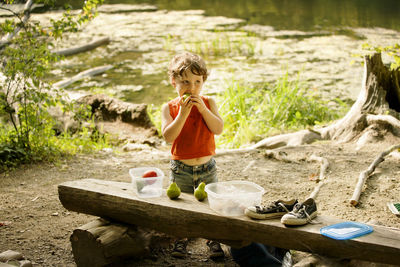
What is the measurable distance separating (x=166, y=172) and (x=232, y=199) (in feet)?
7.37

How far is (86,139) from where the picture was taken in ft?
18.9

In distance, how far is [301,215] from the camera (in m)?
2.33

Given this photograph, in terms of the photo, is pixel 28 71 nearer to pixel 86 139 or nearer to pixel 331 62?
pixel 86 139

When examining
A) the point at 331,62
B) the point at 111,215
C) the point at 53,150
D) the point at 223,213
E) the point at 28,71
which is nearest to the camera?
the point at 223,213

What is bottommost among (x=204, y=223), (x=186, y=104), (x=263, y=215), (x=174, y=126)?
(x=204, y=223)

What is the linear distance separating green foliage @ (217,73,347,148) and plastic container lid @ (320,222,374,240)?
401 cm

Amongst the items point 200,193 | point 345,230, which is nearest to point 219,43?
point 200,193

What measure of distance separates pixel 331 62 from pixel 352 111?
163 inches

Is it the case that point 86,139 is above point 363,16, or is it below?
below

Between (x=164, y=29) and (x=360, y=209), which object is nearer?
(x=360, y=209)

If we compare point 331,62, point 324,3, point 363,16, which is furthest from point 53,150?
point 324,3

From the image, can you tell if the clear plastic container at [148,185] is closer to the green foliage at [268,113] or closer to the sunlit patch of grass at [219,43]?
the green foliage at [268,113]

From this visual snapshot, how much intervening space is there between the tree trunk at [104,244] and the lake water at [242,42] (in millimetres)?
4796

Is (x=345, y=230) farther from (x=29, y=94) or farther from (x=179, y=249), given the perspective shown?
(x=29, y=94)
